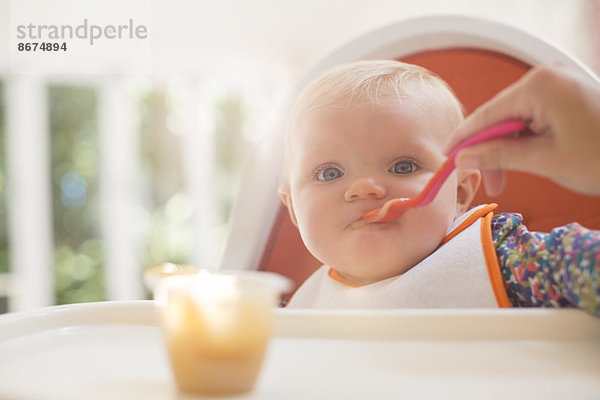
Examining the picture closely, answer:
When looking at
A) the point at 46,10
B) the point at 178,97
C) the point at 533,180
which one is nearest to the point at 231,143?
the point at 178,97

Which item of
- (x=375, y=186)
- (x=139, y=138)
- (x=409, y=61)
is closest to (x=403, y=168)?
(x=375, y=186)

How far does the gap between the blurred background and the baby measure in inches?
78.1

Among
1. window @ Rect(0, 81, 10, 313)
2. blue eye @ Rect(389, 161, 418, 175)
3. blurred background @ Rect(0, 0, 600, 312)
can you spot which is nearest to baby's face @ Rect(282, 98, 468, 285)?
blue eye @ Rect(389, 161, 418, 175)

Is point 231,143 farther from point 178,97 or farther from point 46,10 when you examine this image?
point 46,10

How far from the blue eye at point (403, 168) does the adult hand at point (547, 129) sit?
0.11 m

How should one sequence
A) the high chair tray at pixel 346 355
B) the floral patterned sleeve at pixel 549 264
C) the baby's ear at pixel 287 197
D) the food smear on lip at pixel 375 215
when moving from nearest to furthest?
the high chair tray at pixel 346 355
the floral patterned sleeve at pixel 549 264
the food smear on lip at pixel 375 215
the baby's ear at pixel 287 197

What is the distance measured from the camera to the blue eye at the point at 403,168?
1.95 ft

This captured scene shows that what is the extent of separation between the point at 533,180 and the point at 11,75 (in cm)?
249

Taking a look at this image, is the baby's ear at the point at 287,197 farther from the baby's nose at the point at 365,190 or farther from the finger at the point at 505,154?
the finger at the point at 505,154

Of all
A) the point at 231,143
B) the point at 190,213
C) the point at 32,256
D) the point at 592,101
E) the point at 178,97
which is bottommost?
the point at 32,256

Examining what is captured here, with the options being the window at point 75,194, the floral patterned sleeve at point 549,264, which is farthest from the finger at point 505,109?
the window at point 75,194

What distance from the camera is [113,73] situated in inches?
106

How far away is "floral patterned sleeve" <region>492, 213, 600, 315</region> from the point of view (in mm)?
436

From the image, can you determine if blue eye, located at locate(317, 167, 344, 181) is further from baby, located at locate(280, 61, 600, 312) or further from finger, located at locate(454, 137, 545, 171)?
finger, located at locate(454, 137, 545, 171)
